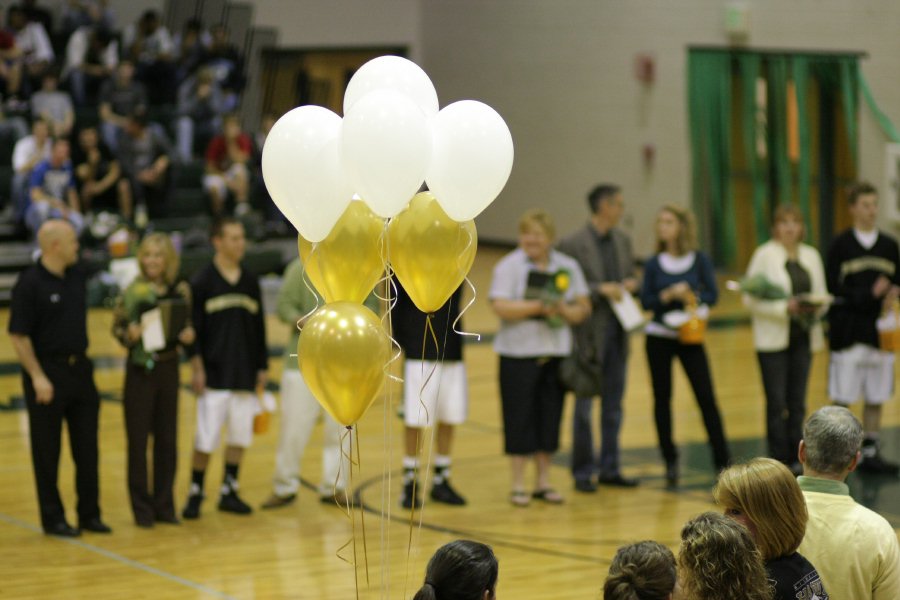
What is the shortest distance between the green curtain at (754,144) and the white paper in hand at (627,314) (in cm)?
898

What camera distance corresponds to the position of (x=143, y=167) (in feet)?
54.5

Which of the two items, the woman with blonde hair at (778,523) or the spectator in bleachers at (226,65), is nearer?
the woman with blonde hair at (778,523)

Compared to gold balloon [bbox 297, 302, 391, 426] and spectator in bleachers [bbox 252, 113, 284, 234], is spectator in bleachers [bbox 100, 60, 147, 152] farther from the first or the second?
gold balloon [bbox 297, 302, 391, 426]

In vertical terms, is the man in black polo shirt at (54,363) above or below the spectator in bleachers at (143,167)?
below

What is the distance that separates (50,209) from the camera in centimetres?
1518

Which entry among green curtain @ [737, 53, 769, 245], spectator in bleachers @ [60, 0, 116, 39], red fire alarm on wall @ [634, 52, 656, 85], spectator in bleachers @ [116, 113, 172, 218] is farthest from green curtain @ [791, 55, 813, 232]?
spectator in bleachers @ [60, 0, 116, 39]

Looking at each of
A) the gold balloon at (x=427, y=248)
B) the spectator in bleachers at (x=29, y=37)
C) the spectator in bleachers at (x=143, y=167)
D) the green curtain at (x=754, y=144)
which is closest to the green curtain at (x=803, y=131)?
the green curtain at (x=754, y=144)

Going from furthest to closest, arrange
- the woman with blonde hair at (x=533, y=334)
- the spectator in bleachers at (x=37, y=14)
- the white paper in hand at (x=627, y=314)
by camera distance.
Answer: the spectator in bleachers at (x=37, y=14), the white paper in hand at (x=627, y=314), the woman with blonde hair at (x=533, y=334)

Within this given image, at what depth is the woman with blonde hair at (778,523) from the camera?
132 inches

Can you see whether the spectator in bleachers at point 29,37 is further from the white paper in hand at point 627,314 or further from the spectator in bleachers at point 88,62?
the white paper in hand at point 627,314

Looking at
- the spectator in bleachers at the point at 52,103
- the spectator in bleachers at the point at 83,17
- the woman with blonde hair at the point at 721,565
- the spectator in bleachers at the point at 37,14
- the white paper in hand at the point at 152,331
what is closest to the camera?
the woman with blonde hair at the point at 721,565

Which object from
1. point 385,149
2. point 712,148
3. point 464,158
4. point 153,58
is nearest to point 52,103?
point 153,58

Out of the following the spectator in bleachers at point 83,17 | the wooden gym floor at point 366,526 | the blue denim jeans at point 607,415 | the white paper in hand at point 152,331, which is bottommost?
the wooden gym floor at point 366,526

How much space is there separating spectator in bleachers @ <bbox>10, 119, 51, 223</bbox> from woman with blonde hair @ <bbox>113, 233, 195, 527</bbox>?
347 inches
